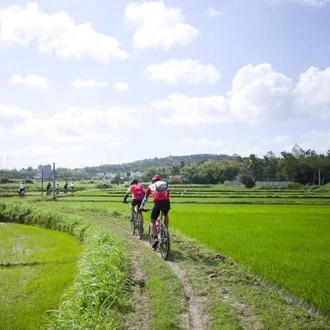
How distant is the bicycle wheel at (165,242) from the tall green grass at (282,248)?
72.2 inches

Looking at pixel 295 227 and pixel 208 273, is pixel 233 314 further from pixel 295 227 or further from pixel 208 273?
pixel 295 227

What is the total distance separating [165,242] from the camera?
9062mm

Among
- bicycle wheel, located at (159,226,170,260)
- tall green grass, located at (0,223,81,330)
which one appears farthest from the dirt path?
tall green grass, located at (0,223,81,330)

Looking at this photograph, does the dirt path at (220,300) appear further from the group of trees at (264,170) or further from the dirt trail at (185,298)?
the group of trees at (264,170)

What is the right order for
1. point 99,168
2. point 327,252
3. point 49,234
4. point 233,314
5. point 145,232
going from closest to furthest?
1. point 233,314
2. point 327,252
3. point 145,232
4. point 49,234
5. point 99,168

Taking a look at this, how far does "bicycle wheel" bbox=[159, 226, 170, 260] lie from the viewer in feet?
29.0

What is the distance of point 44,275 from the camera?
8.45 meters

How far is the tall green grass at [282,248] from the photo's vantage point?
694 cm

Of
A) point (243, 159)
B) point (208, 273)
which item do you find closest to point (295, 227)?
point (208, 273)

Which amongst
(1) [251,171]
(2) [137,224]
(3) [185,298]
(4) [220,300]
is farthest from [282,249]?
(1) [251,171]

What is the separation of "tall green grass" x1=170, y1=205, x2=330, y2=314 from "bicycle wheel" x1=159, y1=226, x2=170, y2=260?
1.83 meters

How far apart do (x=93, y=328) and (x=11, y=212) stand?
1767cm

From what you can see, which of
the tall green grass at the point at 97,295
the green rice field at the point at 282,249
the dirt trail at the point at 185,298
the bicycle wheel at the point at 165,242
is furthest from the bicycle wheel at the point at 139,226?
the bicycle wheel at the point at 165,242

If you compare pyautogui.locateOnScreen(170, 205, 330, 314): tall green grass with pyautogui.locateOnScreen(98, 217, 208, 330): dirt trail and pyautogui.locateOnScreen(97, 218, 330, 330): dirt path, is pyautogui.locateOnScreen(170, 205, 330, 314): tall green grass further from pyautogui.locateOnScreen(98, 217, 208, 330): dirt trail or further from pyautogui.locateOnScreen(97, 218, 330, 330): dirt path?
pyautogui.locateOnScreen(98, 217, 208, 330): dirt trail
